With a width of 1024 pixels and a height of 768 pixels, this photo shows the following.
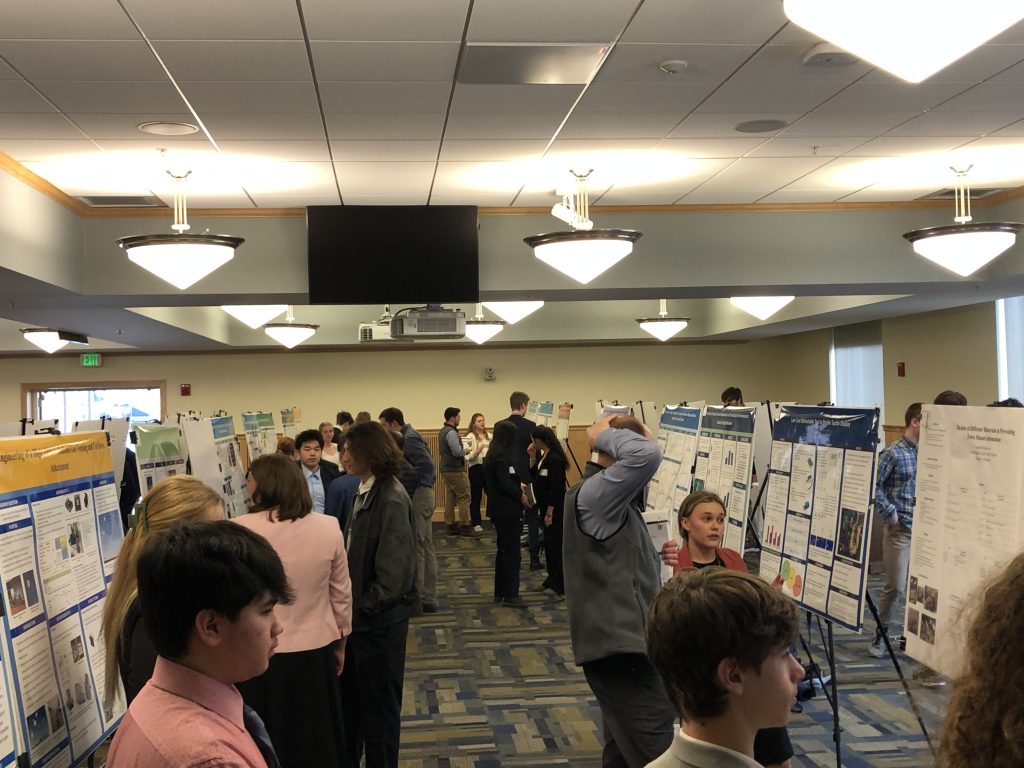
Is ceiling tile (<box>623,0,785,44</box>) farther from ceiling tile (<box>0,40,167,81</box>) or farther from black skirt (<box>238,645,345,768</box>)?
black skirt (<box>238,645,345,768</box>)

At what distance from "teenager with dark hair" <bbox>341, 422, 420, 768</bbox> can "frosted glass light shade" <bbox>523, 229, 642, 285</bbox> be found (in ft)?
7.77

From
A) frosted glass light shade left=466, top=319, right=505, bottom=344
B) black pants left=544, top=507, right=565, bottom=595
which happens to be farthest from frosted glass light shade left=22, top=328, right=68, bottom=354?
black pants left=544, top=507, right=565, bottom=595

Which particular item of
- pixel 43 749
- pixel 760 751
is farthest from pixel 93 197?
pixel 760 751

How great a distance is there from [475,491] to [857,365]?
5643mm

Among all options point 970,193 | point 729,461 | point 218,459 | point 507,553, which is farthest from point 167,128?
point 970,193

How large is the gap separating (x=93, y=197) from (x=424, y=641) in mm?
4035

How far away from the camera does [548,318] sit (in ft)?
45.1

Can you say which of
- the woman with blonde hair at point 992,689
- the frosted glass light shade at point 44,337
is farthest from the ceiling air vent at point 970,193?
the frosted glass light shade at point 44,337

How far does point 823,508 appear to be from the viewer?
3967mm

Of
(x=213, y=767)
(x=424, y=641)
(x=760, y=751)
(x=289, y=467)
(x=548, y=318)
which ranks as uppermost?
(x=548, y=318)

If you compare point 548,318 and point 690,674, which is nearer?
point 690,674

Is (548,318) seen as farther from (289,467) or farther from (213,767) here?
(213,767)

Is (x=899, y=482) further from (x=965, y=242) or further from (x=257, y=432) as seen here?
(x=257, y=432)

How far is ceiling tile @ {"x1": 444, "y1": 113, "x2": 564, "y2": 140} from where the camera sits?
4984mm
